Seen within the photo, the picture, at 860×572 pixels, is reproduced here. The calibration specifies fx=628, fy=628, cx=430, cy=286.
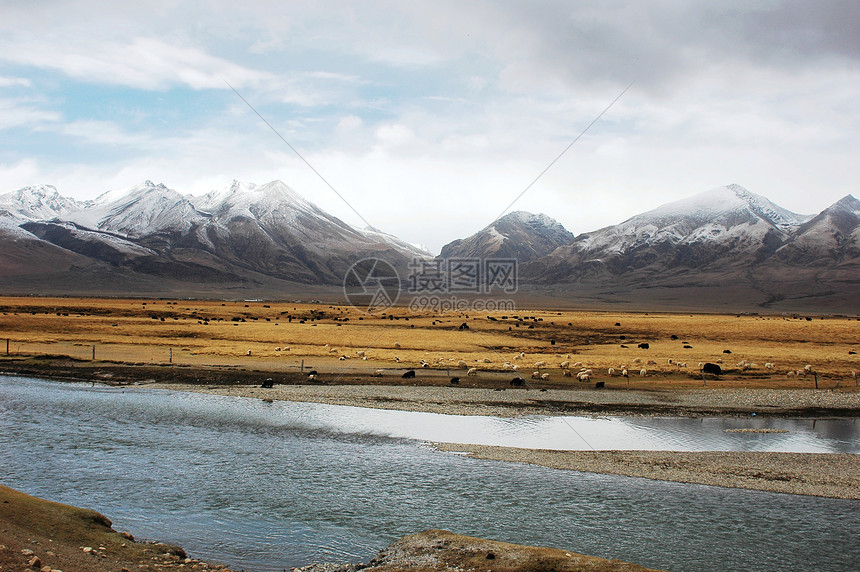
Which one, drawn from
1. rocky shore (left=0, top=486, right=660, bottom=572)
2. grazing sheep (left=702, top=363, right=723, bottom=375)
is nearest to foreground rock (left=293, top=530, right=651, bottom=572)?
rocky shore (left=0, top=486, right=660, bottom=572)

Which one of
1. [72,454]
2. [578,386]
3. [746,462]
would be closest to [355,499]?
[72,454]

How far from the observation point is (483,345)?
2298 inches

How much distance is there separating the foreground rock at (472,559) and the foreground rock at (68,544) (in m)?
2.85

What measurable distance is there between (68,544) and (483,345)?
47927mm

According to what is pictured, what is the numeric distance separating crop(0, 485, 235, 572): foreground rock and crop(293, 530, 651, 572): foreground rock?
2.85m

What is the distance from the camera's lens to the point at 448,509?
16.7 metres

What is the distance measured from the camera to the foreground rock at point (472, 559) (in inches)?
484

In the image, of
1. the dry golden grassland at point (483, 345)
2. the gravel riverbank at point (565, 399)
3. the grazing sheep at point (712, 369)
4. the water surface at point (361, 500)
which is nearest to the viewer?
the water surface at point (361, 500)

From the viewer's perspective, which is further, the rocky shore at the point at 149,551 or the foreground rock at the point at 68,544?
the rocky shore at the point at 149,551

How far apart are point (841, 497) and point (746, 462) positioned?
3657mm

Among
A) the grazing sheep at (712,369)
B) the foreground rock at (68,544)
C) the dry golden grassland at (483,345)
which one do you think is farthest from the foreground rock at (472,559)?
the grazing sheep at (712,369)

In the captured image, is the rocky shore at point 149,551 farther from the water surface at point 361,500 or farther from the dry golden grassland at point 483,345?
the dry golden grassland at point 483,345

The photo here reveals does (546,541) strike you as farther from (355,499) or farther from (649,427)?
(649,427)

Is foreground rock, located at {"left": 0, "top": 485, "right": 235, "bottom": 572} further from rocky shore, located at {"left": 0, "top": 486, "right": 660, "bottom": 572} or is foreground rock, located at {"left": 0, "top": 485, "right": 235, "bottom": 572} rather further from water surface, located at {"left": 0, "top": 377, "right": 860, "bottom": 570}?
water surface, located at {"left": 0, "top": 377, "right": 860, "bottom": 570}
